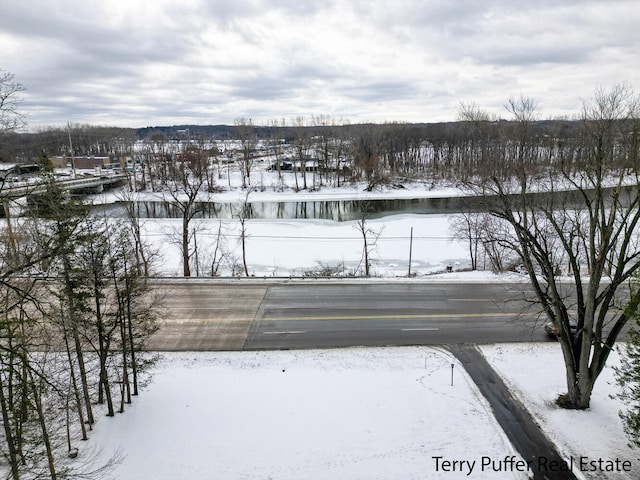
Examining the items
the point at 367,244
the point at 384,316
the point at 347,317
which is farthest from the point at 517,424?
the point at 367,244

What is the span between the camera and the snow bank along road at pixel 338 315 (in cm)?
1969

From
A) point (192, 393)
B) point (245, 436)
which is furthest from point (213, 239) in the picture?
point (245, 436)

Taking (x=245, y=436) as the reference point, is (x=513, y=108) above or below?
above

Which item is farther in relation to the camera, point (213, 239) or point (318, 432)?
point (213, 239)

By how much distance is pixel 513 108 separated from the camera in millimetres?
15539

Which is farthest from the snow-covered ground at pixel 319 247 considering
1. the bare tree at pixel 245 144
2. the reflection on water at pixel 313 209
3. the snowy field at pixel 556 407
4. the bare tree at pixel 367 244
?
the bare tree at pixel 245 144

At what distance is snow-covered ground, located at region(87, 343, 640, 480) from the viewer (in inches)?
498

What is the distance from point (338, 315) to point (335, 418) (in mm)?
7848

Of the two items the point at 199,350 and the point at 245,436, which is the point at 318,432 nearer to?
the point at 245,436

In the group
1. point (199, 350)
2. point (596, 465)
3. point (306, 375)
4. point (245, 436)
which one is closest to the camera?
point (596, 465)

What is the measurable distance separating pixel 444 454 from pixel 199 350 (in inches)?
427

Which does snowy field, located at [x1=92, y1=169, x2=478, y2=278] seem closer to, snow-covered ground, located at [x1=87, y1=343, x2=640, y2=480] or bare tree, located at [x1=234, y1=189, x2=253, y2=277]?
bare tree, located at [x1=234, y1=189, x2=253, y2=277]

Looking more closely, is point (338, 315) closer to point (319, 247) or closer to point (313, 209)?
point (319, 247)

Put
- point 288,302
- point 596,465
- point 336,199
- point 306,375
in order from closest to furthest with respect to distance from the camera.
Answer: point 596,465 < point 306,375 < point 288,302 < point 336,199
